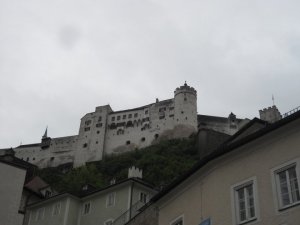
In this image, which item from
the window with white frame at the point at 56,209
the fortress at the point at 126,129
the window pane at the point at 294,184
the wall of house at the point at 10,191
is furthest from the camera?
the fortress at the point at 126,129

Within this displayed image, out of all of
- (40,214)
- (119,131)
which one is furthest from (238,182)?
(119,131)

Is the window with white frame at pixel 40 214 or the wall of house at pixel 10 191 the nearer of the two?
the wall of house at pixel 10 191

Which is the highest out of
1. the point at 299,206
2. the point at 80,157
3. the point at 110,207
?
the point at 80,157

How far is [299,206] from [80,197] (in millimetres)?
27259

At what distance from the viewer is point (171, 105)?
119062 mm

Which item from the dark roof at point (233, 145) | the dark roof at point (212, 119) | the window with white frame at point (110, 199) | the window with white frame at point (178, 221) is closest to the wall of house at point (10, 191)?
the window with white frame at point (110, 199)

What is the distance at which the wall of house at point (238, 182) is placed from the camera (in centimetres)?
1365

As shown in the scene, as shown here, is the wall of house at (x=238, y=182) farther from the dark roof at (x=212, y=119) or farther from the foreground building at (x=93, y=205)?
the dark roof at (x=212, y=119)

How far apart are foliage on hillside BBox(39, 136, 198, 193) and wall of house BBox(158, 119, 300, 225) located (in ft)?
192

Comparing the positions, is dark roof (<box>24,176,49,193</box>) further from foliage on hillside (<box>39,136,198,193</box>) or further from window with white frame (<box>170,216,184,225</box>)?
foliage on hillside (<box>39,136,198,193</box>)

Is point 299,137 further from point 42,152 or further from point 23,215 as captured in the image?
point 42,152

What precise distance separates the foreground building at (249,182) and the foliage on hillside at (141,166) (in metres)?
59.1

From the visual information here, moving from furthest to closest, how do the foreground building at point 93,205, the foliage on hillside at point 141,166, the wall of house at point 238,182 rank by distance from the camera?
1. the foliage on hillside at point 141,166
2. the foreground building at point 93,205
3. the wall of house at point 238,182

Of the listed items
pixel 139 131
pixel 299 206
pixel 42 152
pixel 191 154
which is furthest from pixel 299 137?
pixel 42 152
